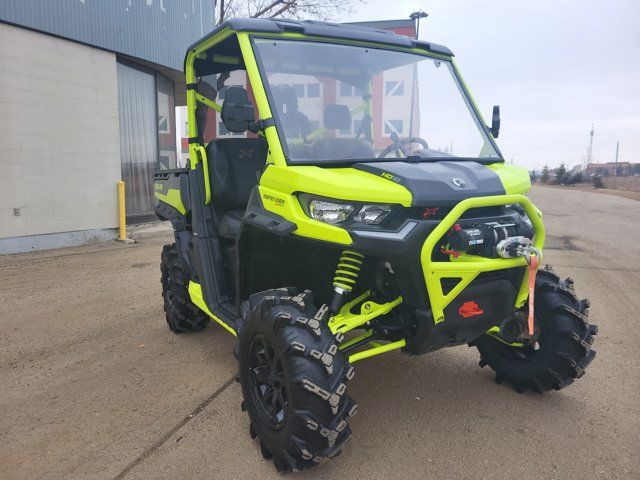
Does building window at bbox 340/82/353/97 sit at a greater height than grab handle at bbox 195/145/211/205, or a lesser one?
greater

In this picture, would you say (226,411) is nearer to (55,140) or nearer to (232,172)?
(232,172)

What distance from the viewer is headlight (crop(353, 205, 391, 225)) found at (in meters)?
2.63

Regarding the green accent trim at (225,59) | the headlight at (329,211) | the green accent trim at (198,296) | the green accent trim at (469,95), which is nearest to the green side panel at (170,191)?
the green accent trim at (198,296)

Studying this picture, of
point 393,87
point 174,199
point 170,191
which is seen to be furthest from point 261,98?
point 170,191

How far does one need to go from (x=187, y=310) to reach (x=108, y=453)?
194cm

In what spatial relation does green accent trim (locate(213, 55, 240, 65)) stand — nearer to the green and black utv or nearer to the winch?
the green and black utv

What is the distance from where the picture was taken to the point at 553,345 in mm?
3383

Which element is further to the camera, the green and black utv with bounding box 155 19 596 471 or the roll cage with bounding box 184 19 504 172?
the roll cage with bounding box 184 19 504 172

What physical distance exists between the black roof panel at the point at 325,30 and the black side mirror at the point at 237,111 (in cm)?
41

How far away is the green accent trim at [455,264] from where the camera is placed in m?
2.51

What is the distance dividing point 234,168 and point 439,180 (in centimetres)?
205

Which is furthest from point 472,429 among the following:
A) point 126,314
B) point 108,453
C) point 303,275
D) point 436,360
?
point 126,314

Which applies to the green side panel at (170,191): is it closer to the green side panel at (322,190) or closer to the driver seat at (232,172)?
the driver seat at (232,172)

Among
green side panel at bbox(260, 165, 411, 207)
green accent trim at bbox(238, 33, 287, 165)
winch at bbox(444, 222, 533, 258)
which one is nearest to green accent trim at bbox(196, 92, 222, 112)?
green accent trim at bbox(238, 33, 287, 165)
